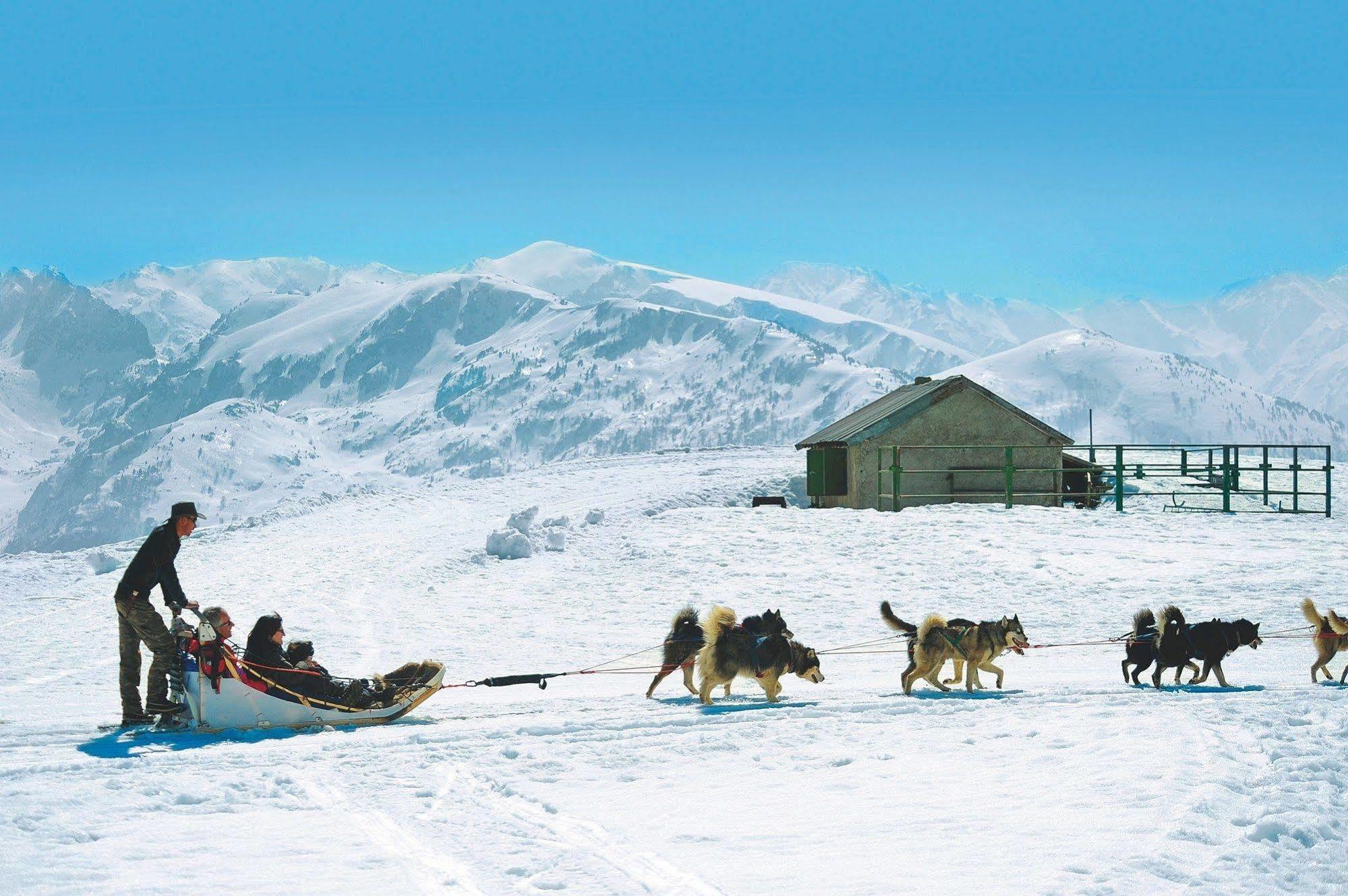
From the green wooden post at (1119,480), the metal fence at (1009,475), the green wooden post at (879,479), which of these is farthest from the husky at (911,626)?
the green wooden post at (1119,480)

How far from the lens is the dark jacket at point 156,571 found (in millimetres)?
9664

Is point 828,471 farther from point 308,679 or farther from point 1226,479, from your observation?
point 308,679

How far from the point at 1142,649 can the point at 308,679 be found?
7.70 meters

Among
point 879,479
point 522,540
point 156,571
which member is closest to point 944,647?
point 156,571

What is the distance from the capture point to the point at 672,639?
38.7ft

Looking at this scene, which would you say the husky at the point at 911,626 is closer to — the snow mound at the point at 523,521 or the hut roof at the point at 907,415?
the snow mound at the point at 523,521

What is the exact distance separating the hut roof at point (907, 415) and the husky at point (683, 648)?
706 inches

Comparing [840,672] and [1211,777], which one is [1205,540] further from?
[1211,777]

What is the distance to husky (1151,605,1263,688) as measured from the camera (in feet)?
37.7

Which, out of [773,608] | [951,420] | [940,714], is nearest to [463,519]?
[951,420]

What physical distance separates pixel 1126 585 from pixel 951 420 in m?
12.3

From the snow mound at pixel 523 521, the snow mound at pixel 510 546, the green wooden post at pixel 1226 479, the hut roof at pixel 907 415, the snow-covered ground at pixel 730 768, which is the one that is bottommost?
the snow-covered ground at pixel 730 768

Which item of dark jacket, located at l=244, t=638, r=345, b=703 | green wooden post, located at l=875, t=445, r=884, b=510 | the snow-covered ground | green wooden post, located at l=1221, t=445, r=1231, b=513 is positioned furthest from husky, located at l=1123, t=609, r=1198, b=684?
green wooden post, located at l=1221, t=445, r=1231, b=513

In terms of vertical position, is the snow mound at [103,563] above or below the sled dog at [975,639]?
above
